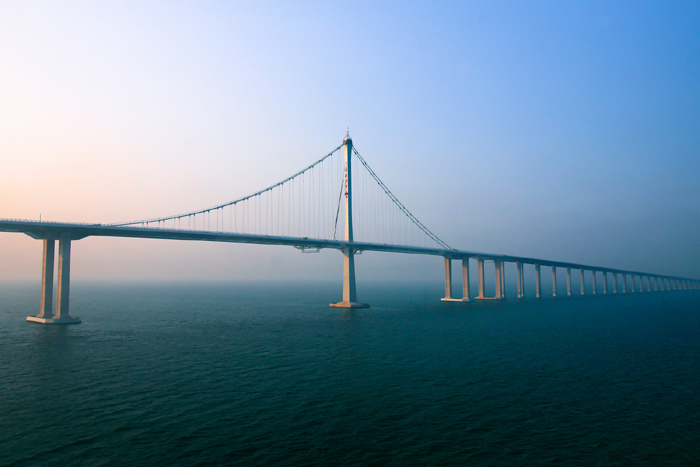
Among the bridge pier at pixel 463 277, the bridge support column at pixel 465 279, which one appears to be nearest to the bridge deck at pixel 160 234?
the bridge pier at pixel 463 277

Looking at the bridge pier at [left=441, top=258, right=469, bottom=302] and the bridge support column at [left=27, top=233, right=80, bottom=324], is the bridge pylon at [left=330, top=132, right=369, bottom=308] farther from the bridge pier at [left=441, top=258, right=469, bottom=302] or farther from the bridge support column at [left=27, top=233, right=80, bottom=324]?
the bridge support column at [left=27, top=233, right=80, bottom=324]

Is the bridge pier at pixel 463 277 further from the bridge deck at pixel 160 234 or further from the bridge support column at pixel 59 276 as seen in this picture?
the bridge support column at pixel 59 276

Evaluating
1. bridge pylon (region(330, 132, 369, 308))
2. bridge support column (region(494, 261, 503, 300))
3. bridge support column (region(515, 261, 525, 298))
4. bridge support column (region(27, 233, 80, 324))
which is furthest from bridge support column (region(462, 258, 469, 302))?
bridge support column (region(27, 233, 80, 324))

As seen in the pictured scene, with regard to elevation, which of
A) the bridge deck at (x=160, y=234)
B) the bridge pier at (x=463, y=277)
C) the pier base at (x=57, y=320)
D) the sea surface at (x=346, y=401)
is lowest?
the sea surface at (x=346, y=401)

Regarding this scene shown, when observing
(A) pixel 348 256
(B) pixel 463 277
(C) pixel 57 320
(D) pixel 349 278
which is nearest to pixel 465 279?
(B) pixel 463 277

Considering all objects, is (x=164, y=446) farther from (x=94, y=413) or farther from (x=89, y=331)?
(x=89, y=331)

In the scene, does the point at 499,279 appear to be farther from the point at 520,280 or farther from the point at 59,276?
the point at 59,276

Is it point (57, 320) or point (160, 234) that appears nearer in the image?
point (57, 320)

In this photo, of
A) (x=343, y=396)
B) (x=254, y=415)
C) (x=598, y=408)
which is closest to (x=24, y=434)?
(x=254, y=415)

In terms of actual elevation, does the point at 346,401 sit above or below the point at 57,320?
below
